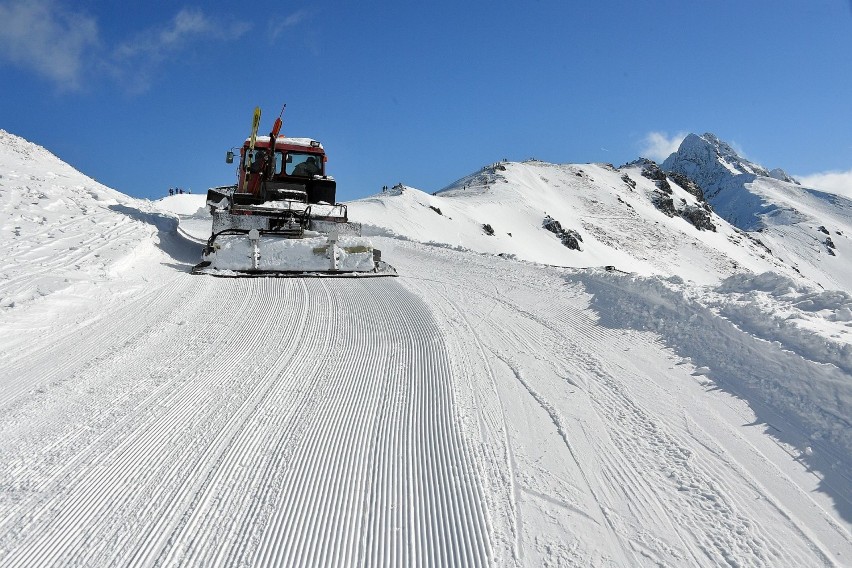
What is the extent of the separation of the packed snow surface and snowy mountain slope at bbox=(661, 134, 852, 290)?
265ft

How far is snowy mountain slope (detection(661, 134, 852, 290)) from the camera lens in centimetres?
8569

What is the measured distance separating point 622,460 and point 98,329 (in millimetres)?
5816

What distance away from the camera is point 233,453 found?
359 cm

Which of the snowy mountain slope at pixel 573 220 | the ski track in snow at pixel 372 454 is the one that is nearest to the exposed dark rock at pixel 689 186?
the snowy mountain slope at pixel 573 220

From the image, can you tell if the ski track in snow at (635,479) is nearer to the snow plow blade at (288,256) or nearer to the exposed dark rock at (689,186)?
the snow plow blade at (288,256)

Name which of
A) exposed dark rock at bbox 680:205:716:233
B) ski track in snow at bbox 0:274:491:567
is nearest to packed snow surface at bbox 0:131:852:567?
ski track in snow at bbox 0:274:491:567

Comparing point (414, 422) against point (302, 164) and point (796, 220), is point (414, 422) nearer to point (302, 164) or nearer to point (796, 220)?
point (302, 164)

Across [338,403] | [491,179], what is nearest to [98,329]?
[338,403]

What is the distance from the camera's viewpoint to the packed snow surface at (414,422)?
289cm

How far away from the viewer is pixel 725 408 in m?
4.89

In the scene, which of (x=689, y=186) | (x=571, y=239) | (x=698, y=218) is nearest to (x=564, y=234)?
(x=571, y=239)

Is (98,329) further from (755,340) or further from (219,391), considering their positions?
(755,340)

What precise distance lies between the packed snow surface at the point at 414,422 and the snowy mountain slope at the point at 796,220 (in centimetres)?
8065

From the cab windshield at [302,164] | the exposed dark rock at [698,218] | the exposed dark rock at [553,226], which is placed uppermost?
the exposed dark rock at [698,218]
